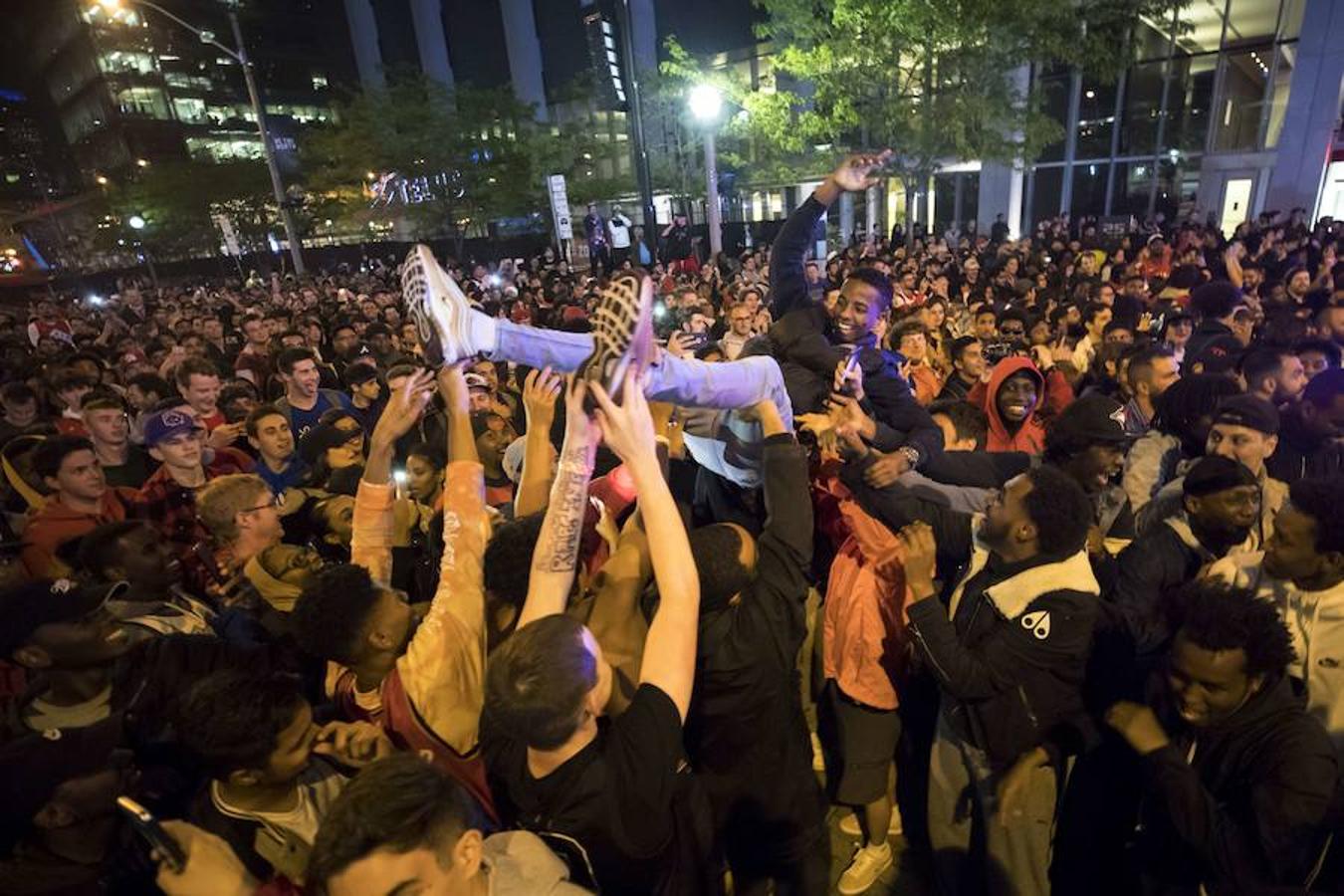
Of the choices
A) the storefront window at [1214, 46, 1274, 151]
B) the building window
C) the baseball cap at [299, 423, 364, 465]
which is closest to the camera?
the baseball cap at [299, 423, 364, 465]

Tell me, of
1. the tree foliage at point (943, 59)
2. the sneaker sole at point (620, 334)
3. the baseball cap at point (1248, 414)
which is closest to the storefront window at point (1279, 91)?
the tree foliage at point (943, 59)

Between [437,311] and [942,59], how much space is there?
15.9m

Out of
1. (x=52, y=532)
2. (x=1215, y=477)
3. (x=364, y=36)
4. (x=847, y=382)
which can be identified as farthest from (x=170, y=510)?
(x=364, y=36)

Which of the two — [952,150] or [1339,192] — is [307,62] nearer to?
[952,150]

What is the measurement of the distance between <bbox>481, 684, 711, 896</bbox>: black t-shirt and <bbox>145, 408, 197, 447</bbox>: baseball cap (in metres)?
3.62

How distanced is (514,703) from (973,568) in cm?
177

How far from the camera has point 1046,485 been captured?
2.23 m

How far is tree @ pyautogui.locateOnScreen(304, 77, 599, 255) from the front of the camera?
79.6 feet

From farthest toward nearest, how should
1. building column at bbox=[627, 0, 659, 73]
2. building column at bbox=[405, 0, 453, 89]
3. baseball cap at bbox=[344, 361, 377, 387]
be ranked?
1. building column at bbox=[405, 0, 453, 89]
2. building column at bbox=[627, 0, 659, 73]
3. baseball cap at bbox=[344, 361, 377, 387]

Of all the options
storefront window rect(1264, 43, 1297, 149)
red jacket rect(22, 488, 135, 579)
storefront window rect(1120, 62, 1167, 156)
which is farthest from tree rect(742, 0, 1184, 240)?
red jacket rect(22, 488, 135, 579)

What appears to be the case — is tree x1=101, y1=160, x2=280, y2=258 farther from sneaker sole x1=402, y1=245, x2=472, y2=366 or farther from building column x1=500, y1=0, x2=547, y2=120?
sneaker sole x1=402, y1=245, x2=472, y2=366

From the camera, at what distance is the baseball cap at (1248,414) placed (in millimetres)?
2932

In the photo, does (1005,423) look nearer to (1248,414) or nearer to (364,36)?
(1248,414)

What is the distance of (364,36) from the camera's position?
40031mm
